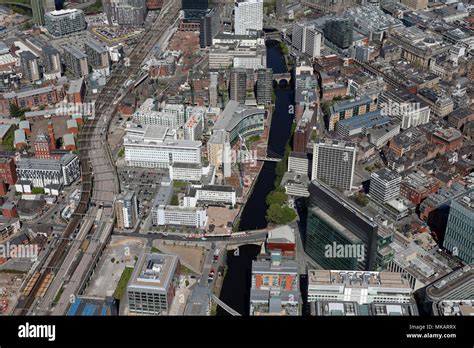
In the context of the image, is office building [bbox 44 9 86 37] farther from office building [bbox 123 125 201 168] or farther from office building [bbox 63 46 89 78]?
office building [bbox 123 125 201 168]

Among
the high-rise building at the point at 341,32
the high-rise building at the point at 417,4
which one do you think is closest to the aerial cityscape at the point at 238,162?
the high-rise building at the point at 341,32

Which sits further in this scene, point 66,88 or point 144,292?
point 66,88

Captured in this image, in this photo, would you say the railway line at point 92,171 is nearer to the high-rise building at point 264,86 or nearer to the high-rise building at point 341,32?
the high-rise building at point 264,86
